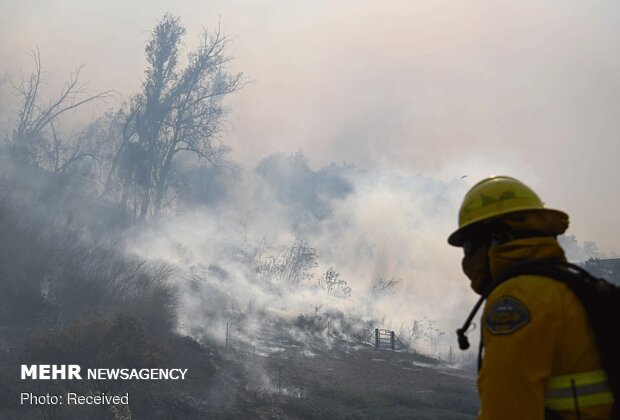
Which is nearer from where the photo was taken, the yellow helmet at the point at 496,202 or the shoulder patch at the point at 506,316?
the shoulder patch at the point at 506,316

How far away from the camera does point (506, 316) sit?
64.4 inches

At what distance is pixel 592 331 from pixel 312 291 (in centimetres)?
2867

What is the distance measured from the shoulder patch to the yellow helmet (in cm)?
42

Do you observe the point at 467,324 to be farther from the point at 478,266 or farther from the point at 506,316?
the point at 506,316

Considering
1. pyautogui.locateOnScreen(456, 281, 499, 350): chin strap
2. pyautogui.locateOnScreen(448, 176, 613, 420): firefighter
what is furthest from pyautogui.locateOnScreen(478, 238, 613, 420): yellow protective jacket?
pyautogui.locateOnScreen(456, 281, 499, 350): chin strap

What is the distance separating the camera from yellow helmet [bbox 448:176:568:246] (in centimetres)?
196

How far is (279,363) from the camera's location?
16141 mm

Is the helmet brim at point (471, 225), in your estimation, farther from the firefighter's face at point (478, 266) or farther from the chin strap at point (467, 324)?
the chin strap at point (467, 324)

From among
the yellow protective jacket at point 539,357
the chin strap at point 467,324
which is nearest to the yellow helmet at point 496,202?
the chin strap at point 467,324

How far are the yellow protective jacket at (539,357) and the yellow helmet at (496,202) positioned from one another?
0.38 m

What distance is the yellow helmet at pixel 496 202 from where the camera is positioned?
1.96m

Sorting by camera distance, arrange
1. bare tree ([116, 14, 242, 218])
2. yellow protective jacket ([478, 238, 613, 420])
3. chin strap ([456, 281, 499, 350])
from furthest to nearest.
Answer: bare tree ([116, 14, 242, 218]) < chin strap ([456, 281, 499, 350]) < yellow protective jacket ([478, 238, 613, 420])

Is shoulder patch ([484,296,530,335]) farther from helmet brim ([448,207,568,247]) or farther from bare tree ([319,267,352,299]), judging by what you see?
bare tree ([319,267,352,299])

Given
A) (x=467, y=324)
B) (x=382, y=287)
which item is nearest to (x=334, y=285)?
(x=382, y=287)
